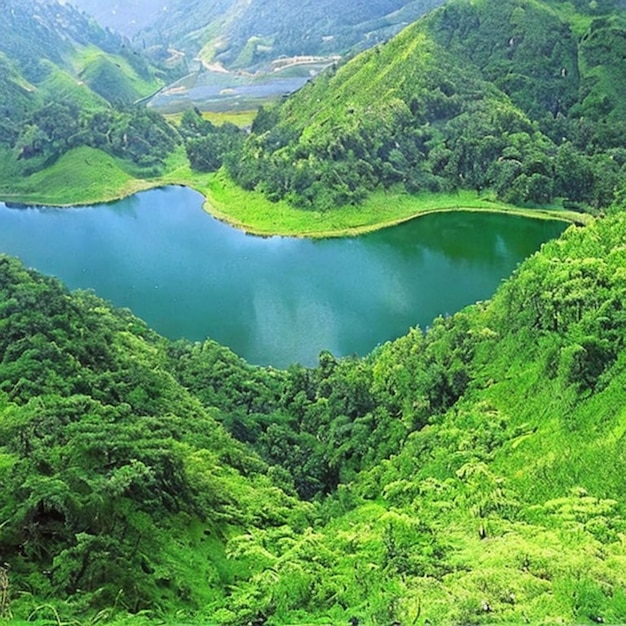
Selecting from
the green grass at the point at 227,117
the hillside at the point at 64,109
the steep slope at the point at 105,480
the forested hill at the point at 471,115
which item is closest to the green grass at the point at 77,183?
the hillside at the point at 64,109

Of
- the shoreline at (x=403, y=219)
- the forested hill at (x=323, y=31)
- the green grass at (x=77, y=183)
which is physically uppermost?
the forested hill at (x=323, y=31)

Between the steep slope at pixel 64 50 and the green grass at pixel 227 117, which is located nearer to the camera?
the green grass at pixel 227 117

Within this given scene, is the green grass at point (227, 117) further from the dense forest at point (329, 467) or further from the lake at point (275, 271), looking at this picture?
the dense forest at point (329, 467)

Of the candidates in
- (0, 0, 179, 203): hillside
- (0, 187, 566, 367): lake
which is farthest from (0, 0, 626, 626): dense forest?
(0, 0, 179, 203): hillside

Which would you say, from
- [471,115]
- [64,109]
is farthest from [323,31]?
[471,115]

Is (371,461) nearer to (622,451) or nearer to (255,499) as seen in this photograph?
(255,499)

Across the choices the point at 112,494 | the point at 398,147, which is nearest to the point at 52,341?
the point at 112,494
